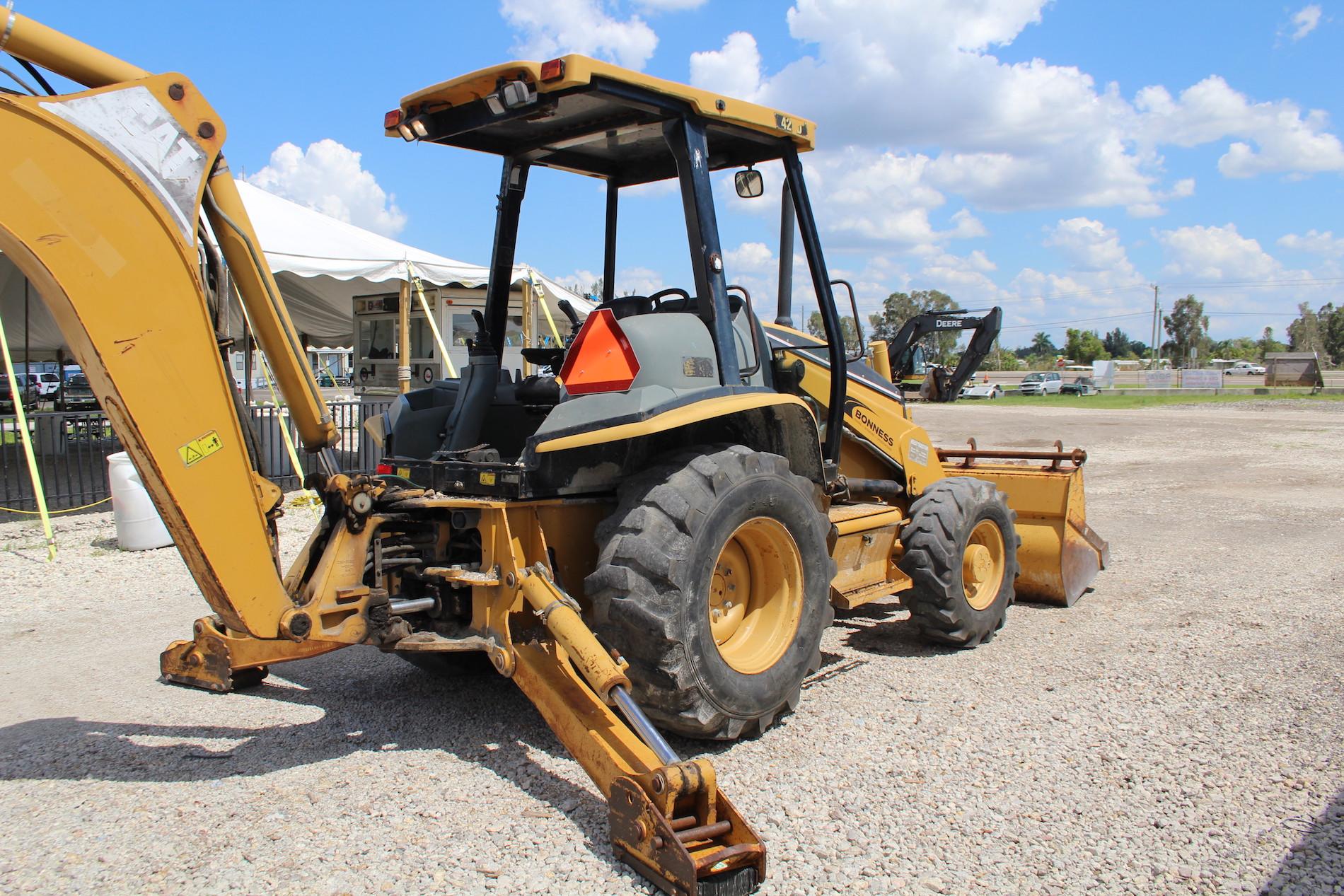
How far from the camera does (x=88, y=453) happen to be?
11.9m

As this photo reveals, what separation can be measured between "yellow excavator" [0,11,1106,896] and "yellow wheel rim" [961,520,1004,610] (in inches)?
5.5

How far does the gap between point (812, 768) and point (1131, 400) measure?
41965 mm

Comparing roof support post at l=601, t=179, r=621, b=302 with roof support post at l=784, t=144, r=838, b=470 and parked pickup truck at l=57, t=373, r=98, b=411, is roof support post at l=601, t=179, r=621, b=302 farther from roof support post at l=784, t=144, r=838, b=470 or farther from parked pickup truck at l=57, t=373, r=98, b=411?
parked pickup truck at l=57, t=373, r=98, b=411

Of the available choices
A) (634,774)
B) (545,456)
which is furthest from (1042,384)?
(634,774)

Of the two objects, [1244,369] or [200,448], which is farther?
[1244,369]

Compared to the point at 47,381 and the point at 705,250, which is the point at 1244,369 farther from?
the point at 705,250

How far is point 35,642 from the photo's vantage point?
19.4ft

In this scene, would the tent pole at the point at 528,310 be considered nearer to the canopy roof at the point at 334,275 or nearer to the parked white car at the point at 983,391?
the canopy roof at the point at 334,275

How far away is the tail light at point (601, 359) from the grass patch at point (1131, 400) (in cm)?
3274

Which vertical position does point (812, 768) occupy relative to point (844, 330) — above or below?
below

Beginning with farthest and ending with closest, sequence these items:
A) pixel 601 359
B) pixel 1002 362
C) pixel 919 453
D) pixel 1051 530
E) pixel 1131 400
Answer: pixel 1002 362, pixel 1131 400, pixel 1051 530, pixel 919 453, pixel 601 359

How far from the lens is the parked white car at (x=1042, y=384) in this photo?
50.9 meters

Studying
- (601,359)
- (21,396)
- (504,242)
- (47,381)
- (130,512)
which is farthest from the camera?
(47,381)

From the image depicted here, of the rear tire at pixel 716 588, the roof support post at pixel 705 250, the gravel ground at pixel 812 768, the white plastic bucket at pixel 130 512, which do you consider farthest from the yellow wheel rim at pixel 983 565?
the white plastic bucket at pixel 130 512
